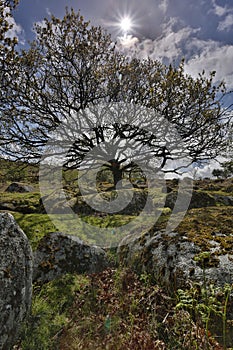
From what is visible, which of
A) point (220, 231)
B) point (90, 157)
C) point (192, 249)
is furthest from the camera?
point (90, 157)

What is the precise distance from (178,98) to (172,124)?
4.94 feet

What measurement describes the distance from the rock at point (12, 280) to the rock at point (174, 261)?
2581 mm

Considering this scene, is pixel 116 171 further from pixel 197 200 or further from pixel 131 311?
pixel 131 311

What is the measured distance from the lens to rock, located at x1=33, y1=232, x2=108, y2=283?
497 cm

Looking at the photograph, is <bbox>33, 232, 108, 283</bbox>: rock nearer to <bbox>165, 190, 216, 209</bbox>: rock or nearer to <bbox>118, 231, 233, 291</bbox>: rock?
<bbox>118, 231, 233, 291</bbox>: rock

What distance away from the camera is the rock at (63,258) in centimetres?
497

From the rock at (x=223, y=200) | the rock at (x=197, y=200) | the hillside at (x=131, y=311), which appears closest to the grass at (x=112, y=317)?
the hillside at (x=131, y=311)

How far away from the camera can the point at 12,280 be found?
3.20m

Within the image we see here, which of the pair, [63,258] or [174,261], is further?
[63,258]

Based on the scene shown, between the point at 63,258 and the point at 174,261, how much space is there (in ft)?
8.96

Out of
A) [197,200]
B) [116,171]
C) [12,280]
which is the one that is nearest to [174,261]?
[12,280]

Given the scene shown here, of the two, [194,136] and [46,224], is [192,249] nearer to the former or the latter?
[46,224]

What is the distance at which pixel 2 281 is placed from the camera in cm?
303

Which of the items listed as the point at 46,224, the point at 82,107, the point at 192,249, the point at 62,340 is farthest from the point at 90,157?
the point at 62,340
